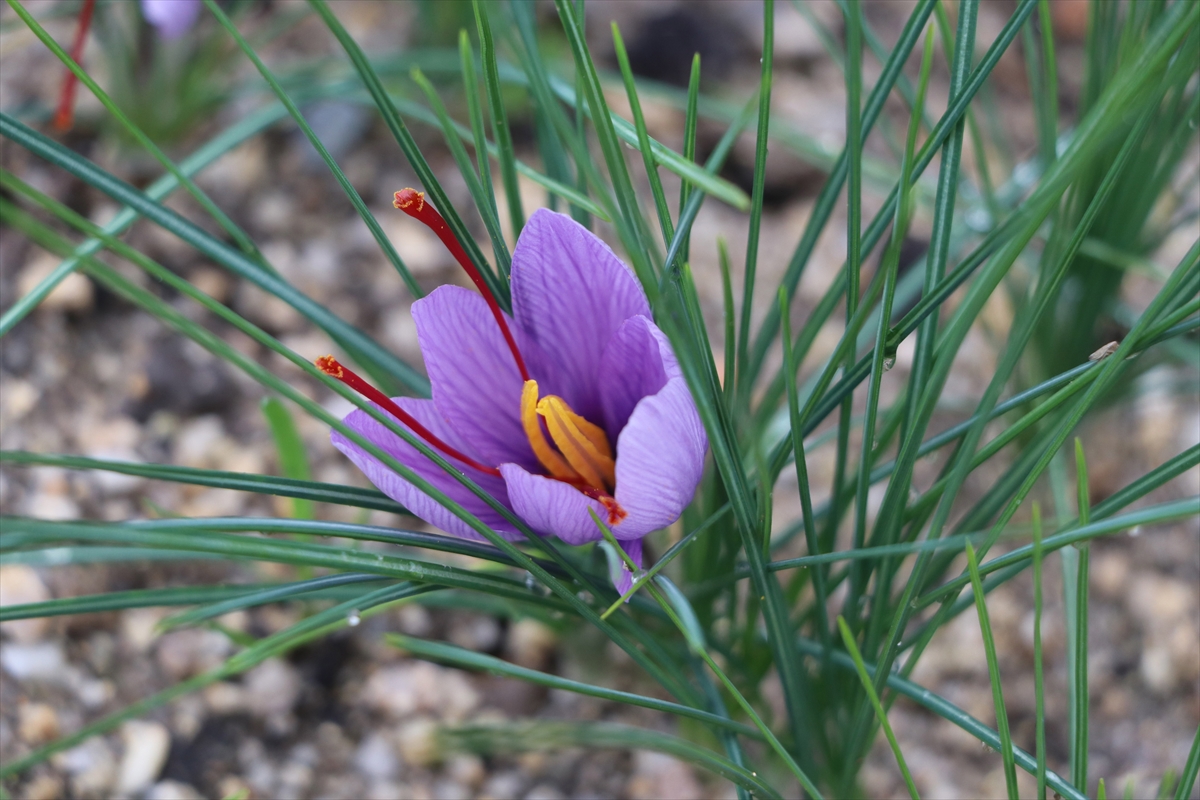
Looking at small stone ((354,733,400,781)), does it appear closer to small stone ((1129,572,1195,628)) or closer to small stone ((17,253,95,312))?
small stone ((17,253,95,312))

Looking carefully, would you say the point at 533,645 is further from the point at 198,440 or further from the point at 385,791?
the point at 198,440

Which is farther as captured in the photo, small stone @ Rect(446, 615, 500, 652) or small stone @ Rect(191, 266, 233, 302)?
small stone @ Rect(191, 266, 233, 302)

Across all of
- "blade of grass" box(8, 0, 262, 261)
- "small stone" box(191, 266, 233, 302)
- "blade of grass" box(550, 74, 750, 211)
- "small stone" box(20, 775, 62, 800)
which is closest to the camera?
"blade of grass" box(550, 74, 750, 211)

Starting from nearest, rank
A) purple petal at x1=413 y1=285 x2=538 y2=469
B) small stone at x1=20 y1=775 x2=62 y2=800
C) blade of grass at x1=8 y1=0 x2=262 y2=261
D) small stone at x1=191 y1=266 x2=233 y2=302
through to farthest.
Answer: blade of grass at x1=8 y1=0 x2=262 y2=261, purple petal at x1=413 y1=285 x2=538 y2=469, small stone at x1=20 y1=775 x2=62 y2=800, small stone at x1=191 y1=266 x2=233 y2=302

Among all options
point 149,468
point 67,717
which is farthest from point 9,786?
point 149,468

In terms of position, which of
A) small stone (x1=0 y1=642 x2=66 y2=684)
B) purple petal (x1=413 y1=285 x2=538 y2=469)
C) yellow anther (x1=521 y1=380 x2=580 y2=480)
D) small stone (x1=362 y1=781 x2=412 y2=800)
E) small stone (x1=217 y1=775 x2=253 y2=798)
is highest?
purple petal (x1=413 y1=285 x2=538 y2=469)

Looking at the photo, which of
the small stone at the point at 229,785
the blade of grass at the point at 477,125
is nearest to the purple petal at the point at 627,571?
the blade of grass at the point at 477,125

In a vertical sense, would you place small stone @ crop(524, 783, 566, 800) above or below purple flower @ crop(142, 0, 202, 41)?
below

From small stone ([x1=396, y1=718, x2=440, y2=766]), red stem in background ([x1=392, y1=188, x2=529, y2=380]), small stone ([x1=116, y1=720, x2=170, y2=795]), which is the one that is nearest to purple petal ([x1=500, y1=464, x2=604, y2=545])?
red stem in background ([x1=392, y1=188, x2=529, y2=380])
